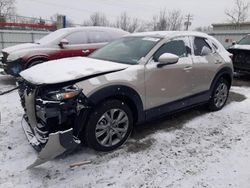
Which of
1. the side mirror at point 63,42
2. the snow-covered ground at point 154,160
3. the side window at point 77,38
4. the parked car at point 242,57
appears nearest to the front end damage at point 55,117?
the snow-covered ground at point 154,160

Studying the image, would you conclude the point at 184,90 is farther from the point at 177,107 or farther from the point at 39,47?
the point at 39,47

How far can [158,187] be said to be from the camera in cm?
292

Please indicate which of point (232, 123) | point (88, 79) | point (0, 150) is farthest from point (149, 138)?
point (0, 150)

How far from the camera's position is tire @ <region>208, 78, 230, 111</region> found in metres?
5.31

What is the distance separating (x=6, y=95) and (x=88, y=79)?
12.6 ft

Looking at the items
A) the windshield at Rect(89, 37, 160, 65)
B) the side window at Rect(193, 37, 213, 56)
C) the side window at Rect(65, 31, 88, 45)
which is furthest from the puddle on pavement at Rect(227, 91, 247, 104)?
the side window at Rect(65, 31, 88, 45)

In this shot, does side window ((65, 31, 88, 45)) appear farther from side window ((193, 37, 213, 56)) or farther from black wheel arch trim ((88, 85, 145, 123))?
black wheel arch trim ((88, 85, 145, 123))

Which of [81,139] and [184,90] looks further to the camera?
[184,90]

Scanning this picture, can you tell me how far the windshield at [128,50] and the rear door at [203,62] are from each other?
3.05 feet

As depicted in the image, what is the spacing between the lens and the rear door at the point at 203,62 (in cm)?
470

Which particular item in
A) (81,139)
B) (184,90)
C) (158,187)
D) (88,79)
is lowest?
(158,187)

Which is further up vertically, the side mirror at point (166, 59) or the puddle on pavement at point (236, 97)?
the side mirror at point (166, 59)

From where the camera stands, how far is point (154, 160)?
3.46 m

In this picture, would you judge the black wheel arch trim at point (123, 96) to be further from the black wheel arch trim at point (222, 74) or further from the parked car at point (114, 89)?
the black wheel arch trim at point (222, 74)
